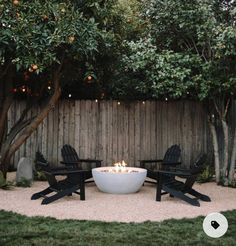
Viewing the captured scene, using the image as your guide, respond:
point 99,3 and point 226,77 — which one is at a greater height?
point 99,3

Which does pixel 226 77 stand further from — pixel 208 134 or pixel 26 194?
pixel 26 194

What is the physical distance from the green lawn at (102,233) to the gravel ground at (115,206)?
0.38 metres

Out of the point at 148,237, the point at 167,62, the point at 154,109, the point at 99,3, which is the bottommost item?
the point at 148,237

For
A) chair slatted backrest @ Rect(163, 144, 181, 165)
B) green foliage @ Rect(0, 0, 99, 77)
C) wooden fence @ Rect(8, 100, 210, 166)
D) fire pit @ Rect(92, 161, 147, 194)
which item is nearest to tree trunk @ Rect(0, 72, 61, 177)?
green foliage @ Rect(0, 0, 99, 77)

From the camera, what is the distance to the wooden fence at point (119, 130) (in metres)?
10.1

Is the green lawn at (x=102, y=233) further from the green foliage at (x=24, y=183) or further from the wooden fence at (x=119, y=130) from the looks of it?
the wooden fence at (x=119, y=130)

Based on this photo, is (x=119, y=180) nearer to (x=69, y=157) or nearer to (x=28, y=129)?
(x=69, y=157)

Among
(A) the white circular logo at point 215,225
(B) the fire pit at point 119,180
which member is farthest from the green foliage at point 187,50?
(A) the white circular logo at point 215,225

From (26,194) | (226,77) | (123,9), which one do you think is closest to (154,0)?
(123,9)

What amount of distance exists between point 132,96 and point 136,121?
0.68 m

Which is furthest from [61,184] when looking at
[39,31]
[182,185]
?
[39,31]

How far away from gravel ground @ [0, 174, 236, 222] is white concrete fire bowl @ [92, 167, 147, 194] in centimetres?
13

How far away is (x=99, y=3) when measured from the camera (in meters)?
8.03

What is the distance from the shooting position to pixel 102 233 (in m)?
4.54
